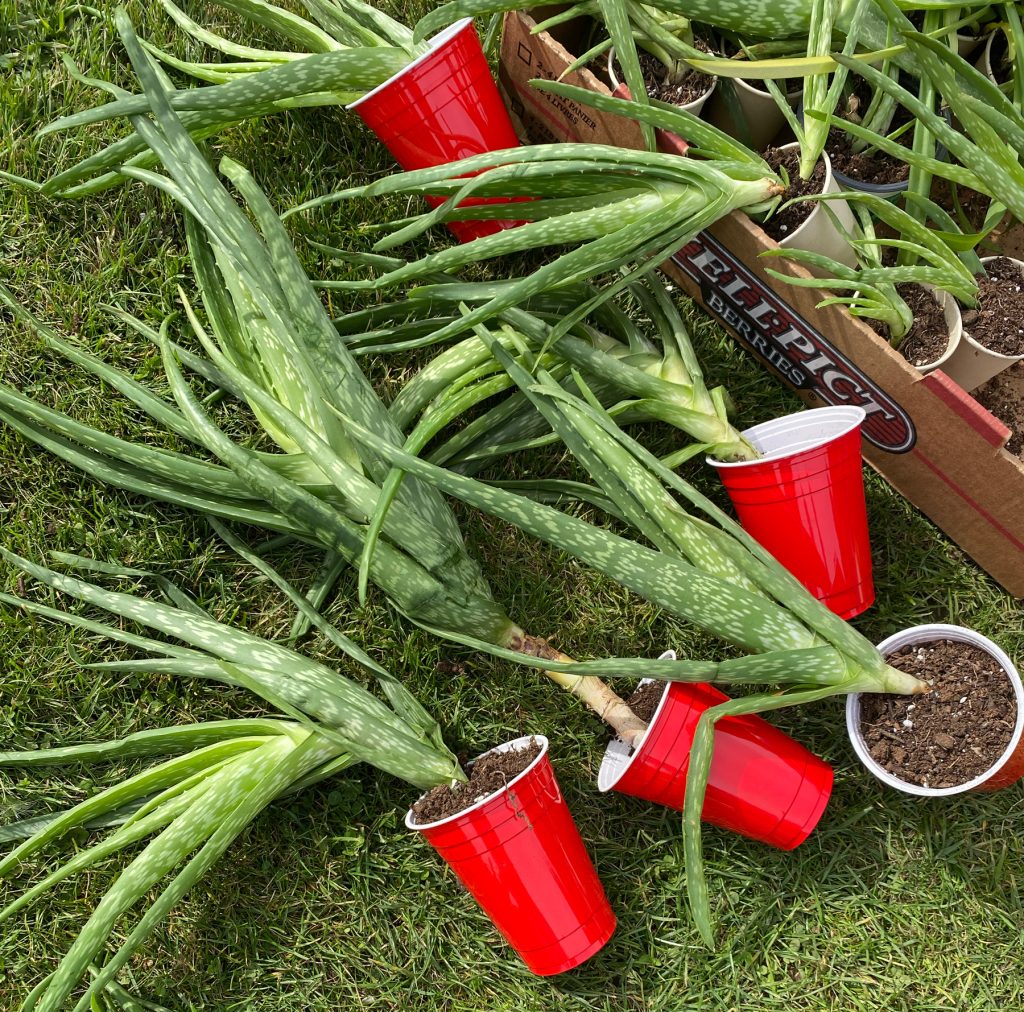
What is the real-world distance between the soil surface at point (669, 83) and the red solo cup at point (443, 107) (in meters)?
0.20

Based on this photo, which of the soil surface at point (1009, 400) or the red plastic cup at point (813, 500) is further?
the soil surface at point (1009, 400)

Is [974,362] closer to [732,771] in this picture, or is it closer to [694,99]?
[694,99]

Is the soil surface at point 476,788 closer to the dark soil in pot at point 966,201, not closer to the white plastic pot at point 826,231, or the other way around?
the white plastic pot at point 826,231

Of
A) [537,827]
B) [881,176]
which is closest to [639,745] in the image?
[537,827]

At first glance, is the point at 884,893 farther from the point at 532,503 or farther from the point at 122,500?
the point at 122,500

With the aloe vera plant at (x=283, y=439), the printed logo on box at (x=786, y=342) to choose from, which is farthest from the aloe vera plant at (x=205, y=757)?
the printed logo on box at (x=786, y=342)

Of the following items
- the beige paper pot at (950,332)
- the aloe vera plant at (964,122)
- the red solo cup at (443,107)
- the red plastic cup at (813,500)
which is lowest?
the red plastic cup at (813,500)

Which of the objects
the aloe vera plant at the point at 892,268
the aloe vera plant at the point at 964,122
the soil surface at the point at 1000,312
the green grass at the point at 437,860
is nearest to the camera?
the aloe vera plant at the point at 964,122

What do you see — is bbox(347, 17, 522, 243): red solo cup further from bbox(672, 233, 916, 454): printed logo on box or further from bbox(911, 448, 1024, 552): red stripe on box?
bbox(911, 448, 1024, 552): red stripe on box

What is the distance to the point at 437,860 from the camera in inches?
53.1

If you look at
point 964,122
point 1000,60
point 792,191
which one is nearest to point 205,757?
point 792,191

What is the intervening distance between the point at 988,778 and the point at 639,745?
441 mm

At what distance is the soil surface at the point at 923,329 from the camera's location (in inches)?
47.3

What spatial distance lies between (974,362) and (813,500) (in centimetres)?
29
